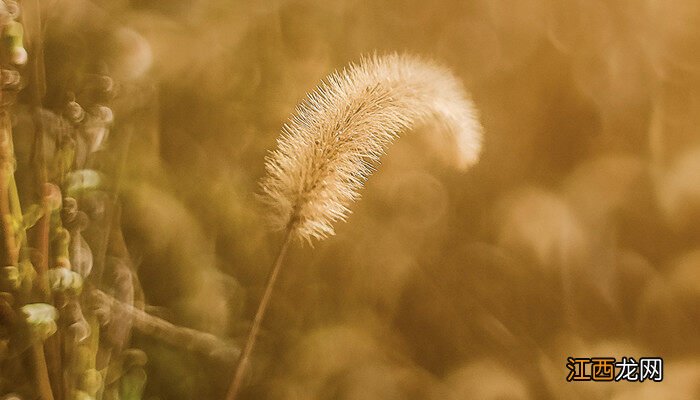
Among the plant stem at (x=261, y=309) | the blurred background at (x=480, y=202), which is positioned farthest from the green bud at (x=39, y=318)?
the blurred background at (x=480, y=202)

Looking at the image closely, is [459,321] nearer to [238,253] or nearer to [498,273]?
[498,273]

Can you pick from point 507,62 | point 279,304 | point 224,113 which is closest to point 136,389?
point 279,304

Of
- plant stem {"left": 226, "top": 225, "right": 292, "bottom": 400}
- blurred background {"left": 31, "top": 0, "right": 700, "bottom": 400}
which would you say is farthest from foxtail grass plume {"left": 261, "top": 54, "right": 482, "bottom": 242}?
blurred background {"left": 31, "top": 0, "right": 700, "bottom": 400}

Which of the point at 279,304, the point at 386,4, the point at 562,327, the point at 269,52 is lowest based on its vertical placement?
the point at 279,304

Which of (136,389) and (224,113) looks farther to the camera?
(224,113)

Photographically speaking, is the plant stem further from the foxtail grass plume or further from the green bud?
the green bud

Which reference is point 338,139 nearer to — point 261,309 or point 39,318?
point 261,309

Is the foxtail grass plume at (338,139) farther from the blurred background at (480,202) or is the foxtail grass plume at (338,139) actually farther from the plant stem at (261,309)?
the blurred background at (480,202)
